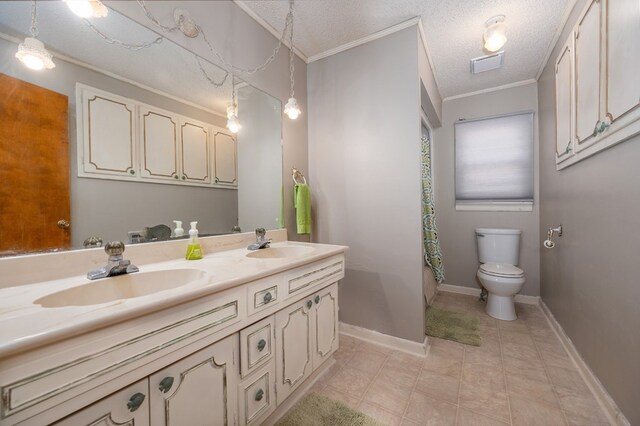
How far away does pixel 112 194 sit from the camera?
1055mm

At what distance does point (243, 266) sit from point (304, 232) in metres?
0.90

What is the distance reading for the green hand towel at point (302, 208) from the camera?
6.25 ft

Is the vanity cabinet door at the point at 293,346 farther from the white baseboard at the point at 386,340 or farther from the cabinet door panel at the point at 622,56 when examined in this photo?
the cabinet door panel at the point at 622,56

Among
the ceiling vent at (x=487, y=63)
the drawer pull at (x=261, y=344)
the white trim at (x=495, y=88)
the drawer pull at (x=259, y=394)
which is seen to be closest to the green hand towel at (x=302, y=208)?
the drawer pull at (x=261, y=344)

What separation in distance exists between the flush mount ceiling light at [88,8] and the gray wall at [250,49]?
81mm

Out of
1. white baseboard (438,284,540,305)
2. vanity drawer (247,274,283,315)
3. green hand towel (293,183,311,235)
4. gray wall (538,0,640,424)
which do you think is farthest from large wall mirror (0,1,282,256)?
white baseboard (438,284,540,305)

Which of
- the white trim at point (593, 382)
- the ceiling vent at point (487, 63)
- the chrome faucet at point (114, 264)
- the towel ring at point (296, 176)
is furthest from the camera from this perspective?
the ceiling vent at point (487, 63)

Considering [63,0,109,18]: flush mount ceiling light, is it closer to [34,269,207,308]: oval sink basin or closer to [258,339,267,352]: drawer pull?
[34,269,207,308]: oval sink basin

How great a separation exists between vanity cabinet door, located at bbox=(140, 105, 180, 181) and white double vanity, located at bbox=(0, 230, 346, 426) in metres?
0.36

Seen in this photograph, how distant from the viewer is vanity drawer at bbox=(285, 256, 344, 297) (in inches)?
46.8

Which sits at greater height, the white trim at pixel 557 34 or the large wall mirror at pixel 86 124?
the white trim at pixel 557 34

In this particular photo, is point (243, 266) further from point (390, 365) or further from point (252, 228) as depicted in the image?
point (390, 365)

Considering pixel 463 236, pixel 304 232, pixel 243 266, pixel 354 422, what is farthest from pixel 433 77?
pixel 354 422

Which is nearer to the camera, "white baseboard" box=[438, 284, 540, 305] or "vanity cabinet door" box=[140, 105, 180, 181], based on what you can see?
"vanity cabinet door" box=[140, 105, 180, 181]
